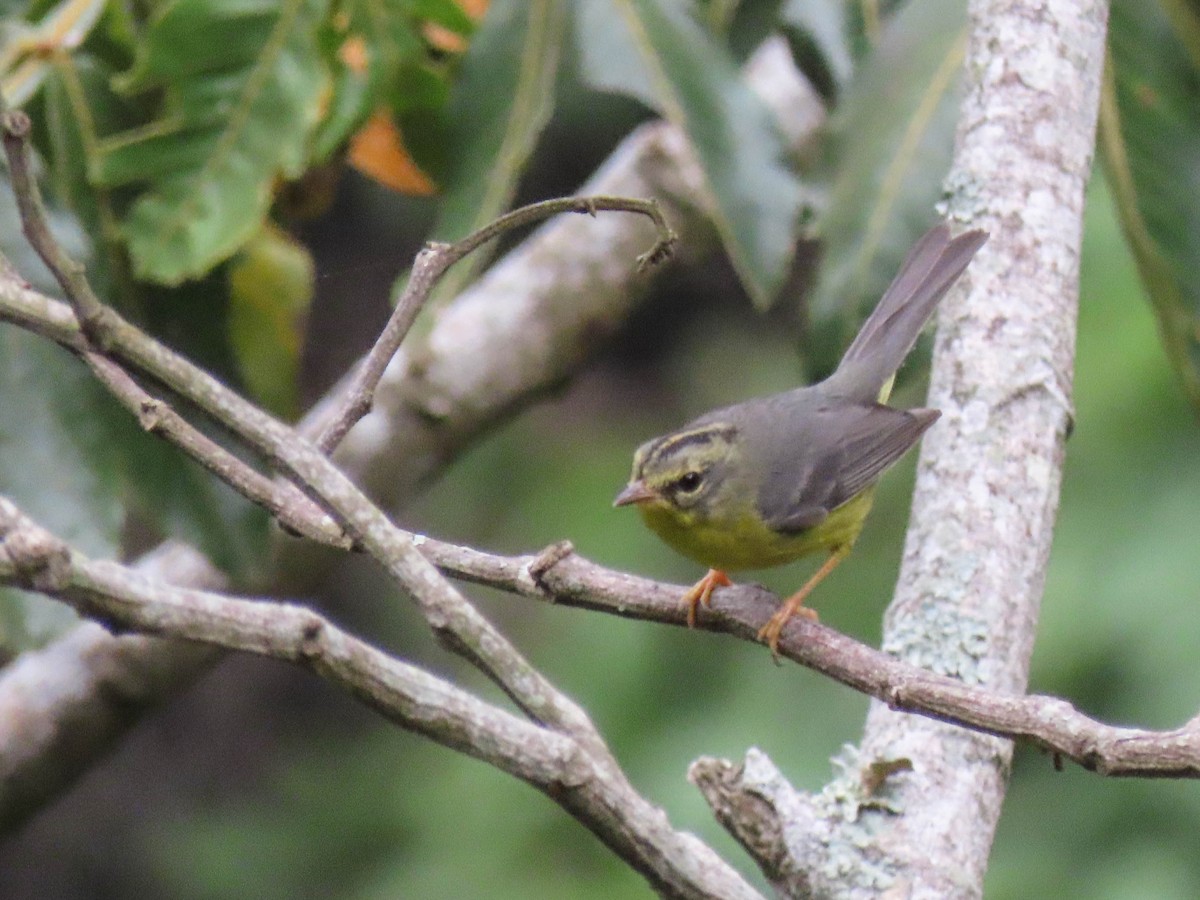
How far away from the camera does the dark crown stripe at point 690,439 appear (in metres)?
2.53

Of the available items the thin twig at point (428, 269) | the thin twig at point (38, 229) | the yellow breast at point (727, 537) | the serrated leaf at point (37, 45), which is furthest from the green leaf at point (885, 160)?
the thin twig at point (38, 229)

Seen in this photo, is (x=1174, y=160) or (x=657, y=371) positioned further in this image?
(x=657, y=371)

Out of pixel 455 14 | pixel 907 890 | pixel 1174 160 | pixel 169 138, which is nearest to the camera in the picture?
pixel 907 890

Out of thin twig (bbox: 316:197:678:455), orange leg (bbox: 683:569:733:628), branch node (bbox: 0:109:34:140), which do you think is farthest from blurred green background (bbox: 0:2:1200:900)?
branch node (bbox: 0:109:34:140)

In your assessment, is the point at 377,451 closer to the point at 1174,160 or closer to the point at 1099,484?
the point at 1174,160

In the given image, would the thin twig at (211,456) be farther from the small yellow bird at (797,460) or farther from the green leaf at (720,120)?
the green leaf at (720,120)

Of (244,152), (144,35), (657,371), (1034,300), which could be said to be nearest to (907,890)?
(1034,300)

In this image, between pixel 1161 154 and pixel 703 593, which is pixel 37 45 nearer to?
pixel 703 593

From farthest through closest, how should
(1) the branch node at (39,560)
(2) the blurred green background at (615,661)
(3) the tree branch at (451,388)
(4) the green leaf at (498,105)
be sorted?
(2) the blurred green background at (615,661), (3) the tree branch at (451,388), (4) the green leaf at (498,105), (1) the branch node at (39,560)

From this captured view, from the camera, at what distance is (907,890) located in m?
1.73

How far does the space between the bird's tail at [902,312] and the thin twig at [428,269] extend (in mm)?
930

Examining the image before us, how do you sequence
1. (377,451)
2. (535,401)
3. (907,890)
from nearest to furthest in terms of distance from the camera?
(907,890) < (377,451) < (535,401)

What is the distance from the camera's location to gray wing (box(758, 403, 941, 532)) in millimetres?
2527

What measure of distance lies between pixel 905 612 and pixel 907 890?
464mm
